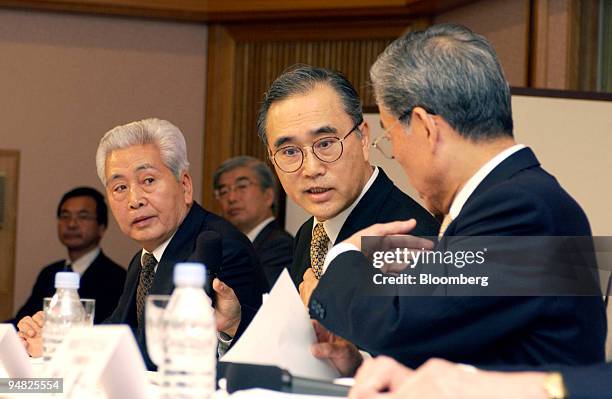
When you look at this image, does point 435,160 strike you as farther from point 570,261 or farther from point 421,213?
point 421,213

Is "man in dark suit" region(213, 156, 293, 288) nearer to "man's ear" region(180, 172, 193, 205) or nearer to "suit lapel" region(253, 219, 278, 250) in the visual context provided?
"suit lapel" region(253, 219, 278, 250)

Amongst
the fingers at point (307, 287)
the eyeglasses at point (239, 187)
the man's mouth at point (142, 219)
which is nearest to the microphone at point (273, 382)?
the fingers at point (307, 287)

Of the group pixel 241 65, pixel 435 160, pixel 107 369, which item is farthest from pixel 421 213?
pixel 241 65

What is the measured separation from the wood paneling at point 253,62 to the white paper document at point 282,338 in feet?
14.9

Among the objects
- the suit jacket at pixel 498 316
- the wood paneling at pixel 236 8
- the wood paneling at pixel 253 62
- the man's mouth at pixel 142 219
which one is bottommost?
the suit jacket at pixel 498 316

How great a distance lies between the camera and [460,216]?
2004mm

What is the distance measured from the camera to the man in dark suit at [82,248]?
599cm

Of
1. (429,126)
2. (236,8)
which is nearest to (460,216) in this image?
(429,126)

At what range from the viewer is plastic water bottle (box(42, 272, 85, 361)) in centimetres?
231

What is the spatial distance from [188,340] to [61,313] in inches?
39.7

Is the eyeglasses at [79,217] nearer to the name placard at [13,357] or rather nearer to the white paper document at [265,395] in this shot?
the name placard at [13,357]

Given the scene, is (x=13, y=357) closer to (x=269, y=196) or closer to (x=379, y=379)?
(x=379, y=379)

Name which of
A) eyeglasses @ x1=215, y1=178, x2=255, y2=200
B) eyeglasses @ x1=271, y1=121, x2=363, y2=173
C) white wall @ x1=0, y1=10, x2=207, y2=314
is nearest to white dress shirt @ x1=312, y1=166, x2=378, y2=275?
eyeglasses @ x1=271, y1=121, x2=363, y2=173

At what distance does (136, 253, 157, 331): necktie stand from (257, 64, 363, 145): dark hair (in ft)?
2.42
